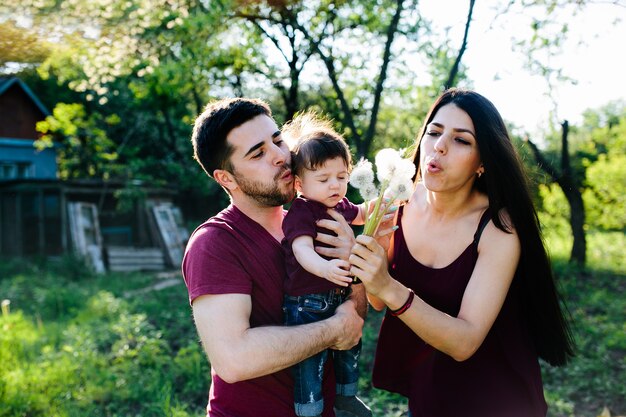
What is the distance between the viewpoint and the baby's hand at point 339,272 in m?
1.95

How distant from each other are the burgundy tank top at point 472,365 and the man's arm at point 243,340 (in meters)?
0.61

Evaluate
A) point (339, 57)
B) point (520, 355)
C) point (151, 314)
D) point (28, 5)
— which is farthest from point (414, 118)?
point (520, 355)

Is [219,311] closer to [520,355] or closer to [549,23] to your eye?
[520,355]

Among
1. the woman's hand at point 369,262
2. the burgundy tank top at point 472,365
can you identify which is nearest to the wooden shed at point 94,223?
the burgundy tank top at point 472,365

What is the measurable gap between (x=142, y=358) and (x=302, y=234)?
13.2ft

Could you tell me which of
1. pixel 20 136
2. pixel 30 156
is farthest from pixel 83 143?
pixel 20 136

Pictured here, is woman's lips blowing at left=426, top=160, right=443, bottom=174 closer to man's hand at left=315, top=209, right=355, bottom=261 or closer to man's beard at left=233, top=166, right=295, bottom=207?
man's hand at left=315, top=209, right=355, bottom=261

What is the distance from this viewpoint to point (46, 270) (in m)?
12.3

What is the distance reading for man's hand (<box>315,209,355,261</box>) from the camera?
2.15 metres

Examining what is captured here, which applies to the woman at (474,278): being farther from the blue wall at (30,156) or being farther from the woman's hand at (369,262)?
the blue wall at (30,156)

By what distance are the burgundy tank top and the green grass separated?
6.99 feet

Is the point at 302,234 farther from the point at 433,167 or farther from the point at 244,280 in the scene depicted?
the point at 433,167

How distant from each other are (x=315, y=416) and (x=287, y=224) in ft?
2.52

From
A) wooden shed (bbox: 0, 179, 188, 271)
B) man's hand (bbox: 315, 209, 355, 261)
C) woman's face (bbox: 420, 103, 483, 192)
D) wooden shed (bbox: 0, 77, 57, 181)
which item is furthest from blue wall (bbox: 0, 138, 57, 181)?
woman's face (bbox: 420, 103, 483, 192)
